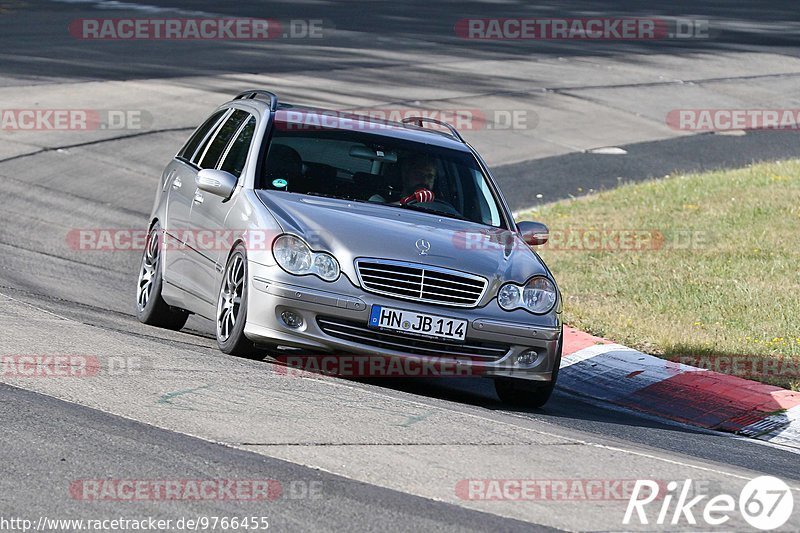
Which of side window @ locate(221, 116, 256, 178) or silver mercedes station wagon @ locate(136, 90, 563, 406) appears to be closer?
silver mercedes station wagon @ locate(136, 90, 563, 406)

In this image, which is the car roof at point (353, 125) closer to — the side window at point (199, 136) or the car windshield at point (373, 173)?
the car windshield at point (373, 173)

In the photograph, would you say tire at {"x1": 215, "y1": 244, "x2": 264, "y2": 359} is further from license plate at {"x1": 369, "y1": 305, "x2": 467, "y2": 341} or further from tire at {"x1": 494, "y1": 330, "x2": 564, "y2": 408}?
tire at {"x1": 494, "y1": 330, "x2": 564, "y2": 408}

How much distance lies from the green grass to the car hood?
93.5 inches

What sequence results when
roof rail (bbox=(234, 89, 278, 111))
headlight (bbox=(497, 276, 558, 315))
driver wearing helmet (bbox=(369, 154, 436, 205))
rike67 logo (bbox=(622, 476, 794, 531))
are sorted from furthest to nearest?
roof rail (bbox=(234, 89, 278, 111)) → driver wearing helmet (bbox=(369, 154, 436, 205)) → headlight (bbox=(497, 276, 558, 315)) → rike67 logo (bbox=(622, 476, 794, 531))

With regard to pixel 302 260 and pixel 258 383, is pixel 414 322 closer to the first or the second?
pixel 302 260

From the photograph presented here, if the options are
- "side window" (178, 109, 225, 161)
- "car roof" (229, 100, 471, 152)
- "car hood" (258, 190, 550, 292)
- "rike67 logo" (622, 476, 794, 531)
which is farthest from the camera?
"side window" (178, 109, 225, 161)

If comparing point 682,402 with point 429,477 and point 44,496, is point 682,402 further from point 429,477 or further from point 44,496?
point 44,496

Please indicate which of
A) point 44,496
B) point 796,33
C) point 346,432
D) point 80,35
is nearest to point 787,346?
point 346,432

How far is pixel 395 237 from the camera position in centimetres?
848

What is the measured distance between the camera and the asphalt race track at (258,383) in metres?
5.84

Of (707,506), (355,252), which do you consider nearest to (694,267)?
(355,252)

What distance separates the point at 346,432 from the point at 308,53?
20761 millimetres

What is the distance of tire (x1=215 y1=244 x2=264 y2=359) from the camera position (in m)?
8.49

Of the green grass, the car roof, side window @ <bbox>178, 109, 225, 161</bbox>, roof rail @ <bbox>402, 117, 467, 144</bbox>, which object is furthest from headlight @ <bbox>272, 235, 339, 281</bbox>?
the green grass
